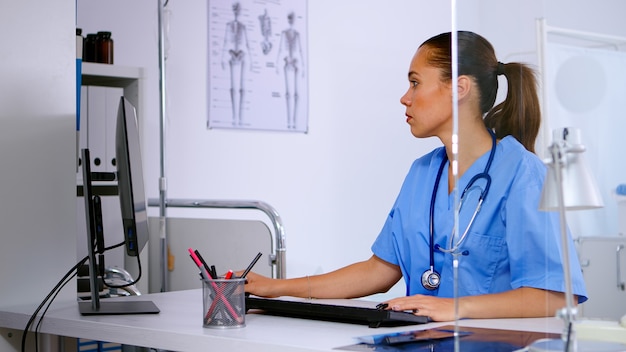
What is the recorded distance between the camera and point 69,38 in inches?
75.1

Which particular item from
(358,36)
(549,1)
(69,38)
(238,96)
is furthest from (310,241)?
(549,1)

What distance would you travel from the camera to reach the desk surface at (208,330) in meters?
1.14

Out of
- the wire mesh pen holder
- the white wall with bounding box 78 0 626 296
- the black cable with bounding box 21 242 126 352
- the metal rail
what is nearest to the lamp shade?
the wire mesh pen holder

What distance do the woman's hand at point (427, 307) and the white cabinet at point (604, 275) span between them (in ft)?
1.27

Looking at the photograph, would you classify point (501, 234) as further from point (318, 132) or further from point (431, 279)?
point (318, 132)

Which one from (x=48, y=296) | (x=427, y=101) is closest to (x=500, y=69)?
(x=427, y=101)

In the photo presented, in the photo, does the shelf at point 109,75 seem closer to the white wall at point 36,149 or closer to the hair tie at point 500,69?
the white wall at point 36,149

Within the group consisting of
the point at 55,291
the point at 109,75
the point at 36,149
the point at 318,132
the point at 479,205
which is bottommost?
the point at 55,291

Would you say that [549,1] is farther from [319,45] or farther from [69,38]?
[319,45]

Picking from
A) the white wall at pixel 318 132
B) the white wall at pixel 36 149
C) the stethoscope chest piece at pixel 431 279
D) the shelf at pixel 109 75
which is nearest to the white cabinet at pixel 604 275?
the stethoscope chest piece at pixel 431 279

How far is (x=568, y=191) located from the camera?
2.97 feet

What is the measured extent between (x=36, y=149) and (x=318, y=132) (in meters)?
2.33

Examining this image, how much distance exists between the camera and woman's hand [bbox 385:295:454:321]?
4.36 feet

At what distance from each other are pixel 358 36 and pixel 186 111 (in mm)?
1165
